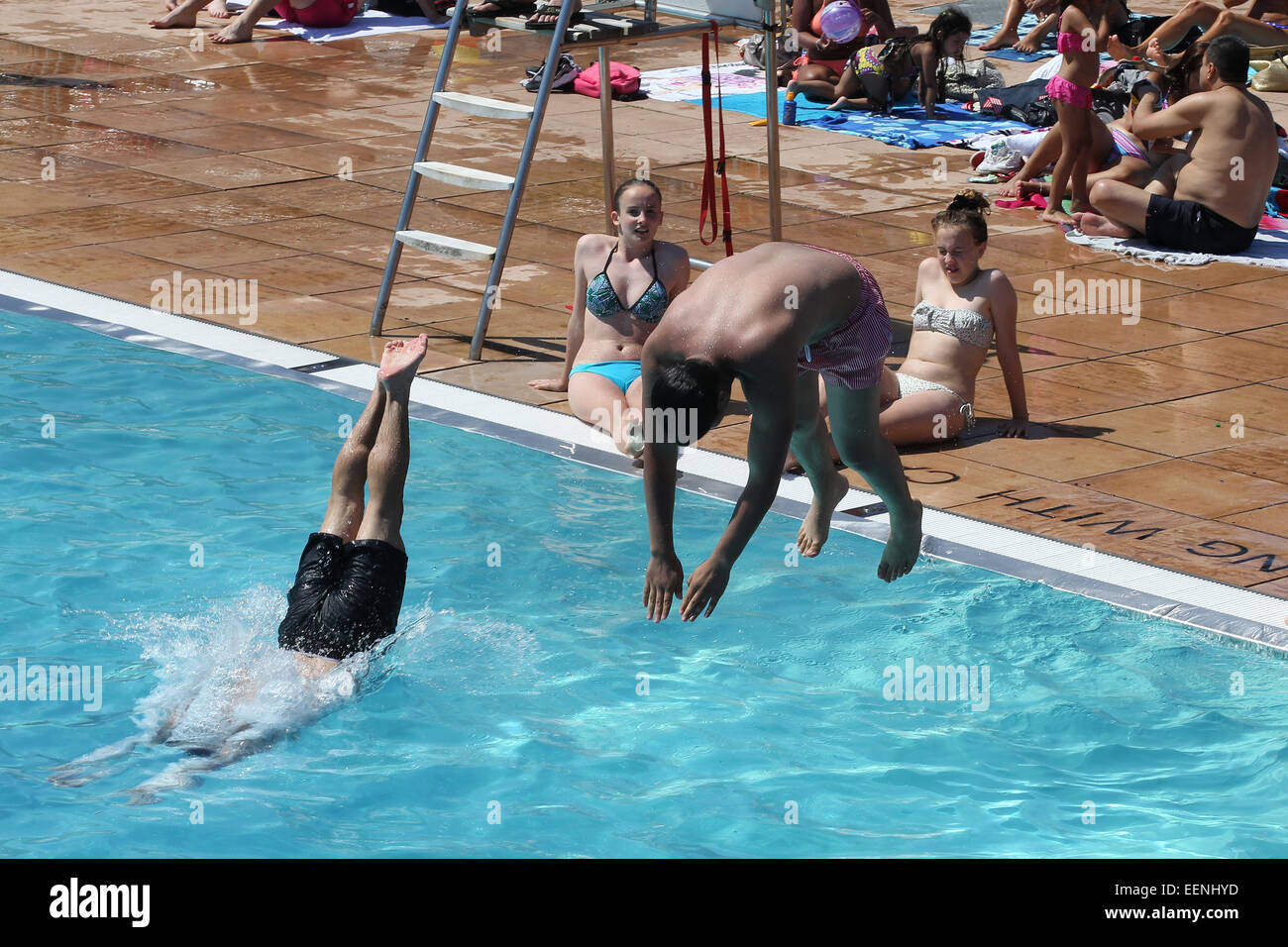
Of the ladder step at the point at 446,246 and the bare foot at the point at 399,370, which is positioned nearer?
the bare foot at the point at 399,370

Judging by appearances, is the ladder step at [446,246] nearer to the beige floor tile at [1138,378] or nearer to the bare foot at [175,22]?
the beige floor tile at [1138,378]

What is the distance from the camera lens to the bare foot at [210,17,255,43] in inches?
→ 679

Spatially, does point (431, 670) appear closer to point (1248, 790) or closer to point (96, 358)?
point (1248, 790)

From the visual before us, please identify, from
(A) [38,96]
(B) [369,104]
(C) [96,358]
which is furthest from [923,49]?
(C) [96,358]

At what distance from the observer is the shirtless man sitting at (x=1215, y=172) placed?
10.8m

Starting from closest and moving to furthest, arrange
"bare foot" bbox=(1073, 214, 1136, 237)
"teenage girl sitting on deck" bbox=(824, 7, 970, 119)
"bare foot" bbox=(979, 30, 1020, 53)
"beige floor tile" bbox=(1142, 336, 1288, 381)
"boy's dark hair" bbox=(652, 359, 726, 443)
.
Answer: "boy's dark hair" bbox=(652, 359, 726, 443) < "beige floor tile" bbox=(1142, 336, 1288, 381) < "bare foot" bbox=(1073, 214, 1136, 237) < "teenage girl sitting on deck" bbox=(824, 7, 970, 119) < "bare foot" bbox=(979, 30, 1020, 53)

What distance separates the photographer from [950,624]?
22.0ft

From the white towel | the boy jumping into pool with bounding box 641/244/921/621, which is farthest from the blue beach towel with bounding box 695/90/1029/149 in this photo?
the boy jumping into pool with bounding box 641/244/921/621

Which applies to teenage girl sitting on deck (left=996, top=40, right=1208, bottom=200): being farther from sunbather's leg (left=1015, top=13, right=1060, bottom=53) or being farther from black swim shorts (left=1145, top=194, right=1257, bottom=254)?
sunbather's leg (left=1015, top=13, right=1060, bottom=53)

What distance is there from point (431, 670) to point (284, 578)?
3.16ft

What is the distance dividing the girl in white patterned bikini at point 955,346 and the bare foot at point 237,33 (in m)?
11.2

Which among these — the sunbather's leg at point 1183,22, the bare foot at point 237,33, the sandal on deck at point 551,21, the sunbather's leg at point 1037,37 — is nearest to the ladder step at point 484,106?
the sandal on deck at point 551,21

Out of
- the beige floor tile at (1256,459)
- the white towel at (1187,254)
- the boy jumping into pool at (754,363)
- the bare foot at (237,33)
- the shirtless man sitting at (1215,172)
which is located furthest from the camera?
the bare foot at (237,33)

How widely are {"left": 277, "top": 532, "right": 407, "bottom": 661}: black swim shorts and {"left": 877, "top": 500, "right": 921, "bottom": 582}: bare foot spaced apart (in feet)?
5.71
